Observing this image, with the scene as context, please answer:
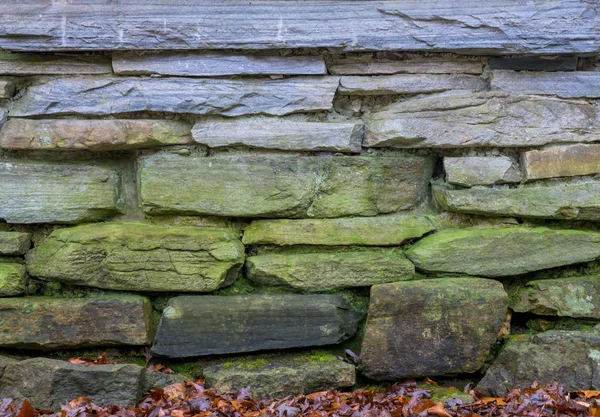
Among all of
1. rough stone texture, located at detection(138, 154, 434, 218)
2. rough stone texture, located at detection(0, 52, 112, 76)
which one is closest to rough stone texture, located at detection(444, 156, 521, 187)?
rough stone texture, located at detection(138, 154, 434, 218)

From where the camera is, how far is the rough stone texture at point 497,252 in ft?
11.3

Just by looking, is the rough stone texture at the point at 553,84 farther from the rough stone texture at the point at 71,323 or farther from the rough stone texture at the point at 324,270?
the rough stone texture at the point at 71,323

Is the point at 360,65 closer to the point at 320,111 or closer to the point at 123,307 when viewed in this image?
the point at 320,111

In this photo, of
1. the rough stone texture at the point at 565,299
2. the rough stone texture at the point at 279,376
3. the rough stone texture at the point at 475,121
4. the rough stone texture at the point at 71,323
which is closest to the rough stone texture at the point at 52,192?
the rough stone texture at the point at 71,323

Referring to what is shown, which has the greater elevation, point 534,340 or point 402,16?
point 402,16

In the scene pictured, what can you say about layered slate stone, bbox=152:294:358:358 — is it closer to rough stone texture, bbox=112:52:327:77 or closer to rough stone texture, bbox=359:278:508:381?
rough stone texture, bbox=359:278:508:381

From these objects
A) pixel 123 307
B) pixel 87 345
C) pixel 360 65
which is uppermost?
pixel 360 65

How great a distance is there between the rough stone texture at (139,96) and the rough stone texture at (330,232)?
24.8 inches

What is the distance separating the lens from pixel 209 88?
3.36 m

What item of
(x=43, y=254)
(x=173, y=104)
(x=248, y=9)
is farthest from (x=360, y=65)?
(x=43, y=254)

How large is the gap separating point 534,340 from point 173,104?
7.35ft

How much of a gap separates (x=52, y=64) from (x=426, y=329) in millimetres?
2382

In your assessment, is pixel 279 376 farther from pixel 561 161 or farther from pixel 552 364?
pixel 561 161

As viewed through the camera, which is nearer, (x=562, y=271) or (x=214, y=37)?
(x=214, y=37)
